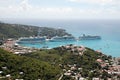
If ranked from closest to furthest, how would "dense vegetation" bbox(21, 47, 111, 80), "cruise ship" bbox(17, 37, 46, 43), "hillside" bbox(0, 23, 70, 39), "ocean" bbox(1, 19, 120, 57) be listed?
"dense vegetation" bbox(21, 47, 111, 80) → "ocean" bbox(1, 19, 120, 57) → "cruise ship" bbox(17, 37, 46, 43) → "hillside" bbox(0, 23, 70, 39)

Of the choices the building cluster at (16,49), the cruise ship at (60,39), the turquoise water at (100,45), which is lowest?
the turquoise water at (100,45)

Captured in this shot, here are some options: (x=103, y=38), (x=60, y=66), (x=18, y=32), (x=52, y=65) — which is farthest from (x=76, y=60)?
(x=103, y=38)

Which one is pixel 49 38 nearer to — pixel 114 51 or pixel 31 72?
pixel 114 51

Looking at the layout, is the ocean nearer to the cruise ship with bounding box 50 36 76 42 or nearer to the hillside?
the cruise ship with bounding box 50 36 76 42

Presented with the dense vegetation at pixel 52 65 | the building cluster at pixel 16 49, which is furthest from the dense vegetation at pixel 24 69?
the building cluster at pixel 16 49

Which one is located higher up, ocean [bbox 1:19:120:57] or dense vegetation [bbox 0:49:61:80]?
dense vegetation [bbox 0:49:61:80]

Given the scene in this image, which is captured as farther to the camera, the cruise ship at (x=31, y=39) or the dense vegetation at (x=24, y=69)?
the cruise ship at (x=31, y=39)

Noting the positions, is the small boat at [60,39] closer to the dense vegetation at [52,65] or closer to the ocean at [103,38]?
the ocean at [103,38]

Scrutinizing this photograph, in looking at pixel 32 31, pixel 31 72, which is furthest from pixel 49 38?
pixel 31 72

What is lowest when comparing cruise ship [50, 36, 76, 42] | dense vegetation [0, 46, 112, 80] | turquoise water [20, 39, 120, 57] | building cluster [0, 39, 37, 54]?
turquoise water [20, 39, 120, 57]

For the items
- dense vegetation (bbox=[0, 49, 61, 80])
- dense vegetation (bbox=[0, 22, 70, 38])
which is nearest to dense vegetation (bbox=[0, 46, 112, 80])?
dense vegetation (bbox=[0, 49, 61, 80])

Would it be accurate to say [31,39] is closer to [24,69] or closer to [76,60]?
[76,60]
